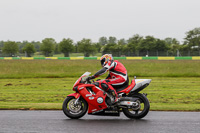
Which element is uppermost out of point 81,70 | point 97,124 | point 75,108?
point 75,108

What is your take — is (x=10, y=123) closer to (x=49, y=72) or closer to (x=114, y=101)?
(x=114, y=101)

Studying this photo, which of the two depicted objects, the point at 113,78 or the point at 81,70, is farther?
the point at 81,70

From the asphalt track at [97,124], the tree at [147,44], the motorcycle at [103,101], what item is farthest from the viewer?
the tree at [147,44]

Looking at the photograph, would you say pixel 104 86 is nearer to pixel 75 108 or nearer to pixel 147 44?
pixel 75 108

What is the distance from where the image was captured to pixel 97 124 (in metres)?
7.83

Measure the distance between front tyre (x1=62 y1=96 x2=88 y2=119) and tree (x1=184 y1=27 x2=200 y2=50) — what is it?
99.5 meters

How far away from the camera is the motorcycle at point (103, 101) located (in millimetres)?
8547

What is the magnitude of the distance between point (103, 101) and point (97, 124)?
36.5 inches

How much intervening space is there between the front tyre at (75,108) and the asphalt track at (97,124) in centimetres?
15

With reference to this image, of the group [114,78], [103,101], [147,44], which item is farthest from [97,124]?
[147,44]

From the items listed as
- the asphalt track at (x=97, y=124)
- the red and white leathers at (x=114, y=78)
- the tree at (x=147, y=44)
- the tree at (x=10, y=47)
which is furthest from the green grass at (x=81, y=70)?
the tree at (x=10, y=47)

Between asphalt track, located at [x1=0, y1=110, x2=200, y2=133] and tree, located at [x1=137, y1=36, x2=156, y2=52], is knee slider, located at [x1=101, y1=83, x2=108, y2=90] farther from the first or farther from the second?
tree, located at [x1=137, y1=36, x2=156, y2=52]

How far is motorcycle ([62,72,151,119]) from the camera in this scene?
855cm

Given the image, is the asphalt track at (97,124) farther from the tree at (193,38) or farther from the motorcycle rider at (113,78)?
the tree at (193,38)
